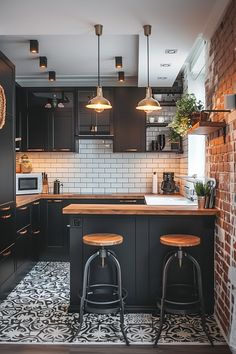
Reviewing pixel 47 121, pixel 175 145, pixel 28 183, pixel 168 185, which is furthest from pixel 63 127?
pixel 168 185

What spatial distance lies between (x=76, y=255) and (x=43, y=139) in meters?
2.77

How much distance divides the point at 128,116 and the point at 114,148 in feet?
1.85

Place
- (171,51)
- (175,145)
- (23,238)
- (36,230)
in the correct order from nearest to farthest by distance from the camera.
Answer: (171,51) < (23,238) < (36,230) < (175,145)

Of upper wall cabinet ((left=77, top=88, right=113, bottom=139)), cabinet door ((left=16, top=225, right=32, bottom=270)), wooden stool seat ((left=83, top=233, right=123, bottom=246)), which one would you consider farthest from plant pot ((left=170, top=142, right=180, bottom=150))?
wooden stool seat ((left=83, top=233, right=123, bottom=246))

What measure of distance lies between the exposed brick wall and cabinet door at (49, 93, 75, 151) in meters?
2.75

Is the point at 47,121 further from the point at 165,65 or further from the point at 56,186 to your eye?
the point at 165,65

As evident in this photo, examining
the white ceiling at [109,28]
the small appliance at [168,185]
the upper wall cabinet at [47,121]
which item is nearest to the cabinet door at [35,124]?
the upper wall cabinet at [47,121]

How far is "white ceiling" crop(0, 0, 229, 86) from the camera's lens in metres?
2.99

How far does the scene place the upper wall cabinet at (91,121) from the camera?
19.0 feet

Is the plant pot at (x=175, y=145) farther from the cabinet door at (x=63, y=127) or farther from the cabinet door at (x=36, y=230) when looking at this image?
the cabinet door at (x=36, y=230)

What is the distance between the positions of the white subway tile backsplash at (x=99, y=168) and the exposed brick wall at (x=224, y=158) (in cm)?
261

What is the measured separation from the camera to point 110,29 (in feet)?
11.4

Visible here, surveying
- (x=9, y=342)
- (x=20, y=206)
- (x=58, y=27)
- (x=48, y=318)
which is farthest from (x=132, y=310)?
(x=58, y=27)

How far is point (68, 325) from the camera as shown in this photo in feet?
10.7
